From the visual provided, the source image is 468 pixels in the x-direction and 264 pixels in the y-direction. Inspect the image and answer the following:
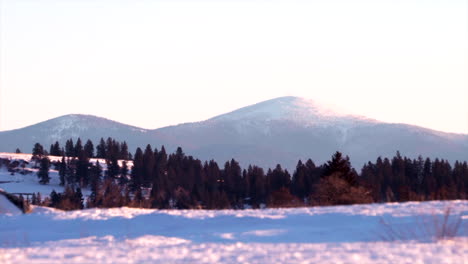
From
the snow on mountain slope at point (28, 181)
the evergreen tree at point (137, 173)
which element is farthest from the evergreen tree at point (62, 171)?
the evergreen tree at point (137, 173)

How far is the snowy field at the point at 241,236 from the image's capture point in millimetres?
15703

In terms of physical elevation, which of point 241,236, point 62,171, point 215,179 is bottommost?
point 241,236

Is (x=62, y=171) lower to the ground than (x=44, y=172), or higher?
higher

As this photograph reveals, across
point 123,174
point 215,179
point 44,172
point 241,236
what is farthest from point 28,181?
point 241,236

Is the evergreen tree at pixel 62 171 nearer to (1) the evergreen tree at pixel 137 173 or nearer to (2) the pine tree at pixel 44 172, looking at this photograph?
(2) the pine tree at pixel 44 172

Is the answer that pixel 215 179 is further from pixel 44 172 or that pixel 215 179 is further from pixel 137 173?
pixel 44 172

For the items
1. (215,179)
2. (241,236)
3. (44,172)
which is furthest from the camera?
(44,172)

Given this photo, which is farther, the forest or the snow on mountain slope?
the snow on mountain slope

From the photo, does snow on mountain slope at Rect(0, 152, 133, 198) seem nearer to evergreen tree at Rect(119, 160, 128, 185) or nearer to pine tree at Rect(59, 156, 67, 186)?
pine tree at Rect(59, 156, 67, 186)

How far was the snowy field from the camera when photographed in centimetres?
1570

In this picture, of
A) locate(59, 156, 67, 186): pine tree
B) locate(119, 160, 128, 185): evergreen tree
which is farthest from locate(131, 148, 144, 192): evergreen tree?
locate(59, 156, 67, 186): pine tree

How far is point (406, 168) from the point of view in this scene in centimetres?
12100

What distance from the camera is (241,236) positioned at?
19.8 meters

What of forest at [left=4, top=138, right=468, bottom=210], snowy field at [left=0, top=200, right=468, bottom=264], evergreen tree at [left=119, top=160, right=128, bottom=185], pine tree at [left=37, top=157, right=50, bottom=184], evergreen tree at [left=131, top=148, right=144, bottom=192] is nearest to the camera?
snowy field at [left=0, top=200, right=468, bottom=264]
